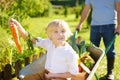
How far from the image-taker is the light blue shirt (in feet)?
17.5

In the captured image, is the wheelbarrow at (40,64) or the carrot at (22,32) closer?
the wheelbarrow at (40,64)

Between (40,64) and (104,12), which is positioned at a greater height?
(104,12)

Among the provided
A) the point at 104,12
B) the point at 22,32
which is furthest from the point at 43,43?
the point at 104,12

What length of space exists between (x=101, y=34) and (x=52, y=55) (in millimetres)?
1678

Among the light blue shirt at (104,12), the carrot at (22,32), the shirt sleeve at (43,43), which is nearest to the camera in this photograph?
the shirt sleeve at (43,43)

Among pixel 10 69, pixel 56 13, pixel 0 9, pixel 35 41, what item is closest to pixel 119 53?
pixel 0 9

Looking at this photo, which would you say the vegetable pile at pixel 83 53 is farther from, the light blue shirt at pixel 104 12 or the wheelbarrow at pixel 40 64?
the light blue shirt at pixel 104 12

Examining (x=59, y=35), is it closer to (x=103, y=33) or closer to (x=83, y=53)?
(x=83, y=53)

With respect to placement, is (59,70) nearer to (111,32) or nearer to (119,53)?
(111,32)

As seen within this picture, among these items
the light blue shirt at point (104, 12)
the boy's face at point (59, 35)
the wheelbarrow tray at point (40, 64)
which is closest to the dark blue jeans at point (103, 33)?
the light blue shirt at point (104, 12)

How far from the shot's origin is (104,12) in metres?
5.38

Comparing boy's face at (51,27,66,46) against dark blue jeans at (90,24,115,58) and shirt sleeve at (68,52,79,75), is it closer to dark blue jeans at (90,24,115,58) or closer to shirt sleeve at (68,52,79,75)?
shirt sleeve at (68,52,79,75)

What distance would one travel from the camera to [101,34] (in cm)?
553

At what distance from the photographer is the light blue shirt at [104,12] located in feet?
17.5
